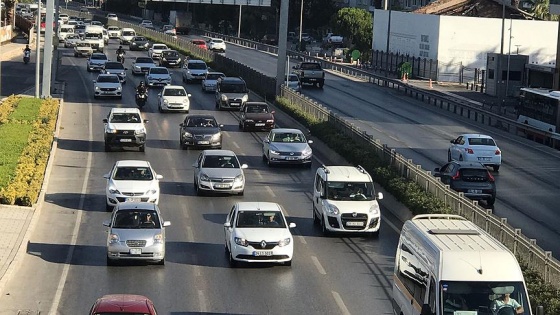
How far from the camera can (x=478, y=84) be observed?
101 metres

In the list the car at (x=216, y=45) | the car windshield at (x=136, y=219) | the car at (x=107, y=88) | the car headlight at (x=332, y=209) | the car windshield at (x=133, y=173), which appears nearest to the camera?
the car windshield at (x=136, y=219)

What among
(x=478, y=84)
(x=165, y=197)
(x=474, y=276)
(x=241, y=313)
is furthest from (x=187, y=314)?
(x=478, y=84)

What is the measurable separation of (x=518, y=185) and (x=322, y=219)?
14.0m

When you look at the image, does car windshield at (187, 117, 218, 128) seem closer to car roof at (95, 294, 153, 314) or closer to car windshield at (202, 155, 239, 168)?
car windshield at (202, 155, 239, 168)

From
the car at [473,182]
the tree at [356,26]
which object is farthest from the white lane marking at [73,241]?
the tree at [356,26]

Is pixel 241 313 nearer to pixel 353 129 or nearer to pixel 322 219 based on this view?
pixel 322 219

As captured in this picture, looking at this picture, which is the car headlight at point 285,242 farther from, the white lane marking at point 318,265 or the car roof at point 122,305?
the car roof at point 122,305

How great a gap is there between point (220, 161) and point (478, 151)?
42.2 ft

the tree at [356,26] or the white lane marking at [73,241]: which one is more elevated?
the tree at [356,26]

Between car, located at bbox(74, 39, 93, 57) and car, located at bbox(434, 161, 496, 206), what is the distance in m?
68.6

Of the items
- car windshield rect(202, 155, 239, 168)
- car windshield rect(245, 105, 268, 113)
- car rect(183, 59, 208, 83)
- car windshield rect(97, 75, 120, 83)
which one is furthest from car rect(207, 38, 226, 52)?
car windshield rect(202, 155, 239, 168)

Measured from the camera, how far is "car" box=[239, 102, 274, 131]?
2227 inches

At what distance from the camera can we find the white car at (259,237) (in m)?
27.6

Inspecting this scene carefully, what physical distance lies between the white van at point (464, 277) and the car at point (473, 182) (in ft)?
61.6
